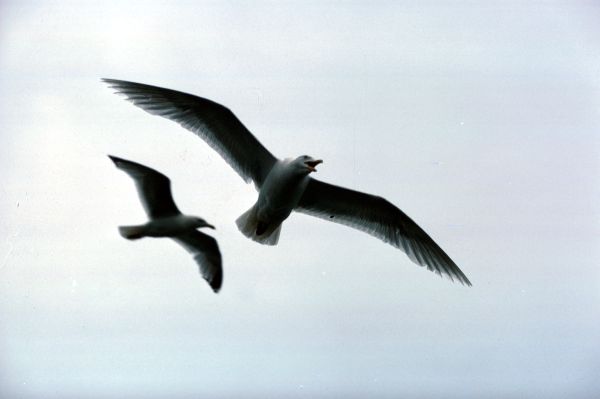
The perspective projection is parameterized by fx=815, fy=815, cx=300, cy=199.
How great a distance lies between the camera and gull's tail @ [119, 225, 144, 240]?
4.45 meters

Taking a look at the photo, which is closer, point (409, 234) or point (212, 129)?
point (212, 129)

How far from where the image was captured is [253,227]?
4922 mm

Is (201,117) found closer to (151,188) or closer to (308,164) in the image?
(151,188)

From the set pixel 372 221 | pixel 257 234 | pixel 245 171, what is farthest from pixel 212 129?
pixel 372 221


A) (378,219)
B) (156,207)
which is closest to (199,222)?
(156,207)

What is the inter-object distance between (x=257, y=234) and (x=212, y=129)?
2.26ft

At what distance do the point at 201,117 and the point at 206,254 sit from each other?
0.92 m

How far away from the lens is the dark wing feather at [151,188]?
15.1 ft

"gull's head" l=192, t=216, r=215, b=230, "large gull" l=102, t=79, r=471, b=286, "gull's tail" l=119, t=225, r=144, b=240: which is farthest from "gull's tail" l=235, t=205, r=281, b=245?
"gull's tail" l=119, t=225, r=144, b=240

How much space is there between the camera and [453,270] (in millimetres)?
5645

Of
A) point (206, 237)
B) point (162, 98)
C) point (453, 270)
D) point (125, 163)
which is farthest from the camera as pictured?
point (453, 270)

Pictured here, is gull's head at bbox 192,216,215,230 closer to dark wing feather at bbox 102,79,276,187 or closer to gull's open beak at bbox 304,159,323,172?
dark wing feather at bbox 102,79,276,187

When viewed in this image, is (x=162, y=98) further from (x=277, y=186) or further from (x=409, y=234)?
(x=409, y=234)

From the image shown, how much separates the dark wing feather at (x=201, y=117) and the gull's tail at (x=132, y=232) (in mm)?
730
